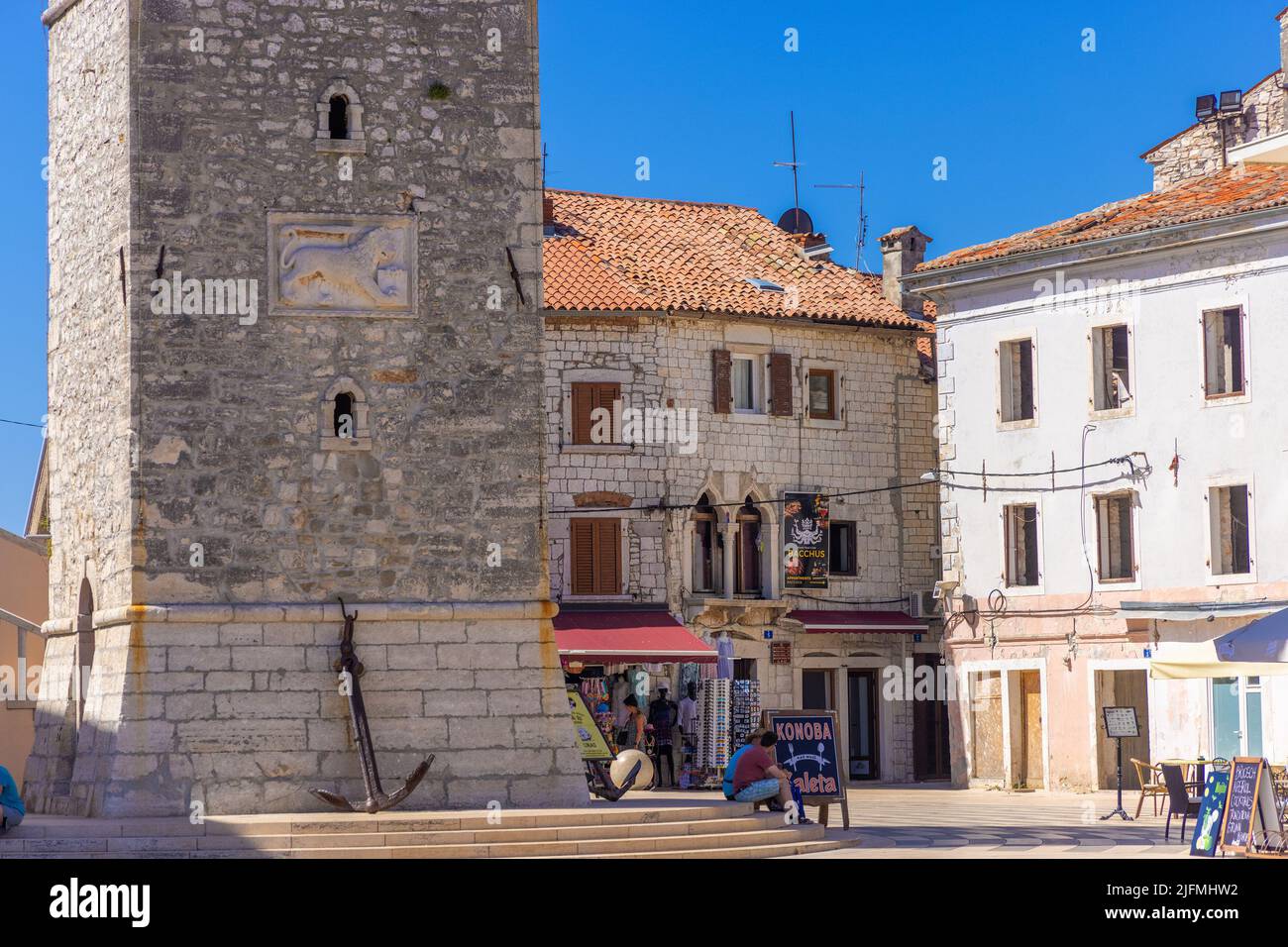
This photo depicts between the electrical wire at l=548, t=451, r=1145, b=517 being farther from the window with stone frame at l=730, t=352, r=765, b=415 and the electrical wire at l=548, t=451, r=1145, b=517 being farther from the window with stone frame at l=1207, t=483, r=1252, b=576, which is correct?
the window with stone frame at l=730, t=352, r=765, b=415

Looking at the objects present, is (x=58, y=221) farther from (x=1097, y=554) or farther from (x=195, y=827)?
(x=1097, y=554)

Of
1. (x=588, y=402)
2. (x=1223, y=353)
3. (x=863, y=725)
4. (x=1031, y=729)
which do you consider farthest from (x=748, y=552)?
(x=1223, y=353)

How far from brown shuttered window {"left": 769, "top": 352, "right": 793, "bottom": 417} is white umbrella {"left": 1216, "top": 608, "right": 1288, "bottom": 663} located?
60.9ft

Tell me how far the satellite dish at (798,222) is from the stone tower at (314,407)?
71.8 ft

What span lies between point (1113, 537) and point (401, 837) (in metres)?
17.4

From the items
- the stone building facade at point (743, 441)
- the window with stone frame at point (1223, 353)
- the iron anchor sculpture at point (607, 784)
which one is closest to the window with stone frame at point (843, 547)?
the stone building facade at point (743, 441)

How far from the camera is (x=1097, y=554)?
1297 inches

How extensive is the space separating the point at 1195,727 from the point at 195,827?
17.1 meters

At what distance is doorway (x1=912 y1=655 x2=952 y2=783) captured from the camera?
1492 inches

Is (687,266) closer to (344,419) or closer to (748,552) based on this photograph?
(748,552)

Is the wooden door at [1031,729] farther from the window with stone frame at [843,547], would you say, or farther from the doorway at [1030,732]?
the window with stone frame at [843,547]

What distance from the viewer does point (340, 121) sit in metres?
20.5

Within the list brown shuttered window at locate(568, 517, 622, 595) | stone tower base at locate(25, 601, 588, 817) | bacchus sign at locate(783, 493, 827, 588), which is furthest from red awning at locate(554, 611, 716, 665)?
stone tower base at locate(25, 601, 588, 817)
